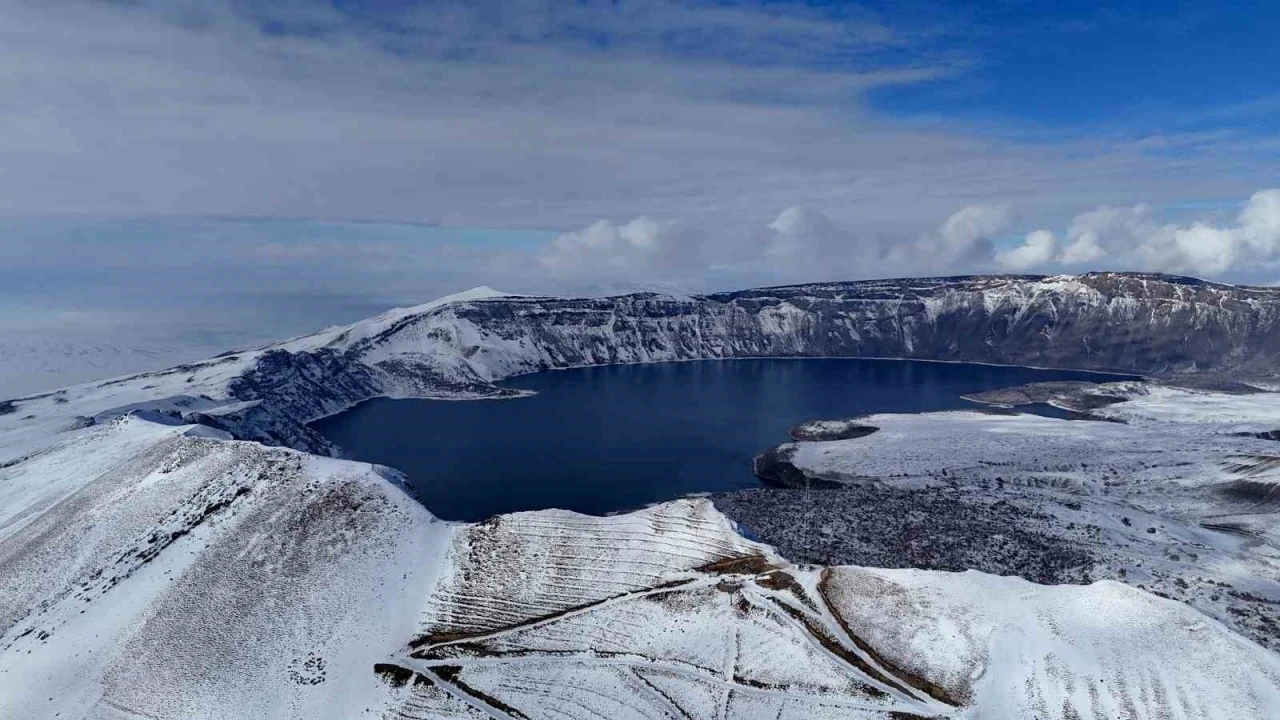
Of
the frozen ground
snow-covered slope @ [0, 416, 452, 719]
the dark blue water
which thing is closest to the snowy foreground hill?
snow-covered slope @ [0, 416, 452, 719]

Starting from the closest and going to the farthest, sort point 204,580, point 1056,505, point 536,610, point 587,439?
point 536,610 < point 204,580 < point 1056,505 < point 587,439

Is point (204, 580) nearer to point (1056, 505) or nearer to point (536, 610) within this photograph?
point (536, 610)

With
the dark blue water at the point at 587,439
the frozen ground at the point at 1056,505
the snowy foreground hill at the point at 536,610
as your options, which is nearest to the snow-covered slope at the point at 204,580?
the snowy foreground hill at the point at 536,610

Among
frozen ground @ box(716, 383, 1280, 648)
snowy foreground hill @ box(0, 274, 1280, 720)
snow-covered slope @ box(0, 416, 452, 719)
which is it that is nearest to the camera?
snowy foreground hill @ box(0, 274, 1280, 720)

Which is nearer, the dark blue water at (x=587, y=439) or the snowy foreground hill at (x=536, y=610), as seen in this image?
the snowy foreground hill at (x=536, y=610)

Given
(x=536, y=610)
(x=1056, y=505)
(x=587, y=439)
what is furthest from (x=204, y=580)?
(x=1056, y=505)

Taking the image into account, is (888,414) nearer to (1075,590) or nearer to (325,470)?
(1075,590)

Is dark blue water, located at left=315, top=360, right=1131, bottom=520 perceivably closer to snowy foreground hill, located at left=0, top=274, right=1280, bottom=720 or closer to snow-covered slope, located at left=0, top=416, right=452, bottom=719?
snow-covered slope, located at left=0, top=416, right=452, bottom=719

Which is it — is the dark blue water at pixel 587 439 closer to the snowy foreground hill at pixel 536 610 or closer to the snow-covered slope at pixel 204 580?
the snow-covered slope at pixel 204 580
